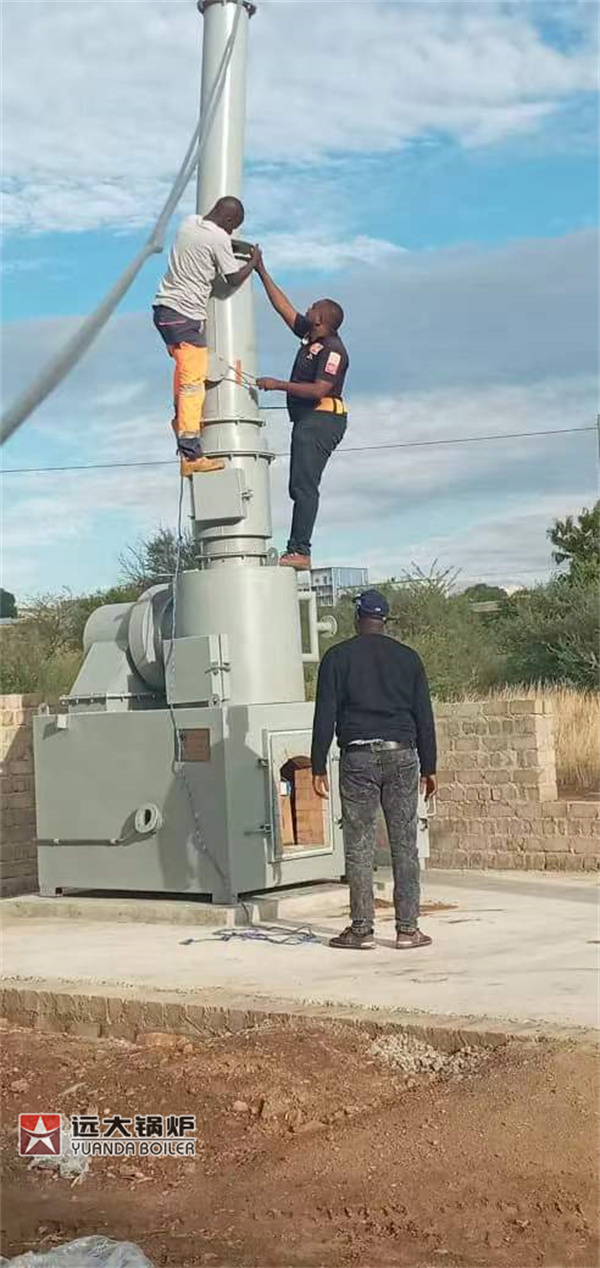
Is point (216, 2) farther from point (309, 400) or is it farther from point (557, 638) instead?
point (557, 638)

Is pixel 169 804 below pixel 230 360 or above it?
below

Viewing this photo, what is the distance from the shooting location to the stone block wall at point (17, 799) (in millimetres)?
12367

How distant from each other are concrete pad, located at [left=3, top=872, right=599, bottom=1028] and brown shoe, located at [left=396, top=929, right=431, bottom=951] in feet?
0.21

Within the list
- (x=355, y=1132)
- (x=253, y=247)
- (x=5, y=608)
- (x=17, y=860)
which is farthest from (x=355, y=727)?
(x=5, y=608)

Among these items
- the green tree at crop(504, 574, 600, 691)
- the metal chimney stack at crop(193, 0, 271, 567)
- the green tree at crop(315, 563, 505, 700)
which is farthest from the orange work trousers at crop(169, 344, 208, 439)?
the green tree at crop(504, 574, 600, 691)

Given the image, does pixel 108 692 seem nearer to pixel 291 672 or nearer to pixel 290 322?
pixel 291 672

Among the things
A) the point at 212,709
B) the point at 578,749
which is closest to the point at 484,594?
the point at 578,749

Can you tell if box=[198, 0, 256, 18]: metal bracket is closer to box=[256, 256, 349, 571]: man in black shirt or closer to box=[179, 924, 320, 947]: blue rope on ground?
box=[256, 256, 349, 571]: man in black shirt

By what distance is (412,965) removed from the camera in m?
7.78

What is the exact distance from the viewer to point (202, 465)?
10.3 metres

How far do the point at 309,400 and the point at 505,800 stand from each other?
3.72 meters

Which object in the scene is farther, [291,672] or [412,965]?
[291,672]

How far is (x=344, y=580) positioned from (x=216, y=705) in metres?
5.24

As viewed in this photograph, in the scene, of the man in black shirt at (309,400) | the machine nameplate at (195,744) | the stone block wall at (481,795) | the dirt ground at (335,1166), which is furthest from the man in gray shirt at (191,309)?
the dirt ground at (335,1166)
